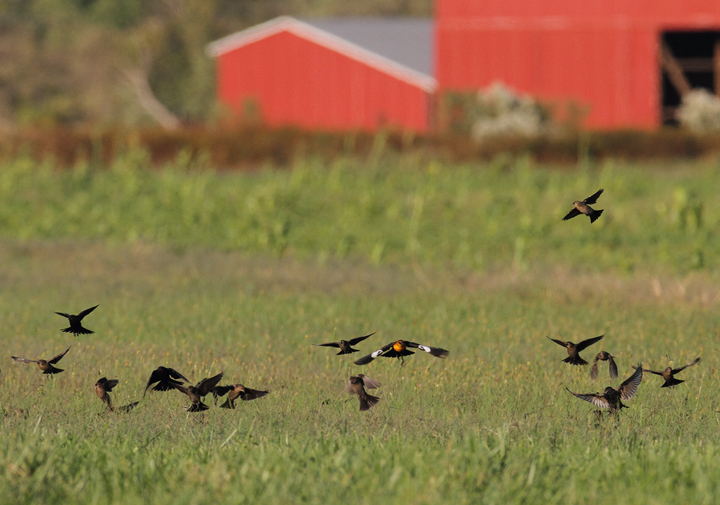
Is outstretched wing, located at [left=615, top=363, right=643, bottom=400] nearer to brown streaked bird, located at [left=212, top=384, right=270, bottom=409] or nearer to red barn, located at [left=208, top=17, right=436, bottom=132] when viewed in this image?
brown streaked bird, located at [left=212, top=384, right=270, bottom=409]

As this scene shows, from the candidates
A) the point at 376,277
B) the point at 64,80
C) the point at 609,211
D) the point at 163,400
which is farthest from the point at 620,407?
the point at 64,80

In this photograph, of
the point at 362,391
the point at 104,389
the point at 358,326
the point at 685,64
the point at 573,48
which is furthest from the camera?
the point at 685,64

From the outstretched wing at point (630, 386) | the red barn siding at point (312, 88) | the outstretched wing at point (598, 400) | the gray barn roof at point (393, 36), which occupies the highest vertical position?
the gray barn roof at point (393, 36)

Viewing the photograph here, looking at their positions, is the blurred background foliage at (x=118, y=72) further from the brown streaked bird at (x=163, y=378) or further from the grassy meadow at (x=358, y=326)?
the brown streaked bird at (x=163, y=378)

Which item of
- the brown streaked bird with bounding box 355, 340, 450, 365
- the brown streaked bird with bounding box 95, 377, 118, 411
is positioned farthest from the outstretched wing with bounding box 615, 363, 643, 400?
the brown streaked bird with bounding box 95, 377, 118, 411

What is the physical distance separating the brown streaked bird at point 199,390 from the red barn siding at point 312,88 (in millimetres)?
25340

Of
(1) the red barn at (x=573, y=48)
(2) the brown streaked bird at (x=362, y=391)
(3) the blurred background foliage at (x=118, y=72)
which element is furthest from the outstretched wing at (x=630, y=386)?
(3) the blurred background foliage at (x=118, y=72)

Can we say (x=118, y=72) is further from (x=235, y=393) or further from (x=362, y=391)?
(x=362, y=391)

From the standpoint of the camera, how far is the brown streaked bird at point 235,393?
7.05 meters

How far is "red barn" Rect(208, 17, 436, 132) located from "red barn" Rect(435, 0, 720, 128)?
1936mm

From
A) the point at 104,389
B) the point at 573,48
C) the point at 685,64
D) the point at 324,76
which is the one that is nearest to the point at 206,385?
the point at 104,389

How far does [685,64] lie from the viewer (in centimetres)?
3344

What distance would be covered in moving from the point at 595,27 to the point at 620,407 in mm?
24449

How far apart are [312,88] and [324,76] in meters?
0.50
